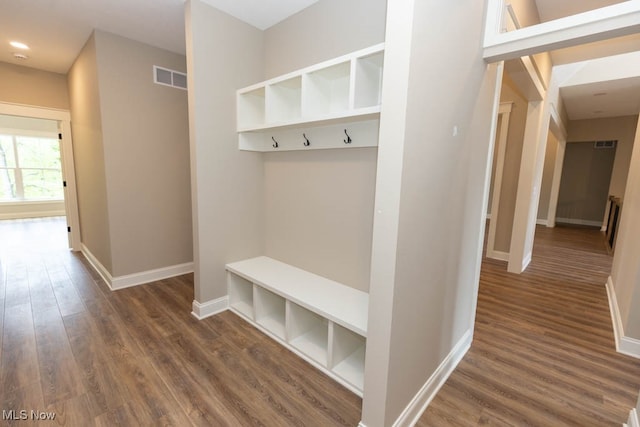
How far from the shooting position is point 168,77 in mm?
3377

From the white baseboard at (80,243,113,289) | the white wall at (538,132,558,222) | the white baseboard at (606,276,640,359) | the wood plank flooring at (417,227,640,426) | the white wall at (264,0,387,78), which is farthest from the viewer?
the white wall at (538,132,558,222)

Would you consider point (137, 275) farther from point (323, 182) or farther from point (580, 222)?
point (580, 222)

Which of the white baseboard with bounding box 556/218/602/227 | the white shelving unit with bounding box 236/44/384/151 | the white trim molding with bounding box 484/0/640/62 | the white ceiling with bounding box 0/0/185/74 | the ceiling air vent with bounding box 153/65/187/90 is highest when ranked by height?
the white ceiling with bounding box 0/0/185/74

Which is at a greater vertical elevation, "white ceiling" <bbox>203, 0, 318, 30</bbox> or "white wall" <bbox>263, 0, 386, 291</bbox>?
"white ceiling" <bbox>203, 0, 318, 30</bbox>

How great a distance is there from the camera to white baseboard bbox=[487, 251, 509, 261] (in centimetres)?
460

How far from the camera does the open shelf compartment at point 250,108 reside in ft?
8.76

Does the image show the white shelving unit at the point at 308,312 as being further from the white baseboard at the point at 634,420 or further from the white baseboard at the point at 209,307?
the white baseboard at the point at 634,420

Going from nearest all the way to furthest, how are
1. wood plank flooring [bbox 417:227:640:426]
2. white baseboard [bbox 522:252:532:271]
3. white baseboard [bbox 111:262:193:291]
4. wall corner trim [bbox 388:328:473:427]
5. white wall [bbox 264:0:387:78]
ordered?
wall corner trim [bbox 388:328:473:427] → wood plank flooring [bbox 417:227:640:426] → white wall [bbox 264:0:387:78] → white baseboard [bbox 111:262:193:291] → white baseboard [bbox 522:252:532:271]

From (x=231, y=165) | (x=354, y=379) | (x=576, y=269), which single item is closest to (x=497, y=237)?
(x=576, y=269)

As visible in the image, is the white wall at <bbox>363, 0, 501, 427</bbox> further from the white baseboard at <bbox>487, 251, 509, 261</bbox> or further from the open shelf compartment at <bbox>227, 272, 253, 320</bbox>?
the white baseboard at <bbox>487, 251, 509, 261</bbox>

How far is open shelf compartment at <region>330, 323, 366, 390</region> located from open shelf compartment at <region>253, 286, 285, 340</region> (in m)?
0.59

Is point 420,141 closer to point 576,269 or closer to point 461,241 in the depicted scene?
point 461,241

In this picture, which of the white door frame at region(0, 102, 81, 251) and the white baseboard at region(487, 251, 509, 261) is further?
the white baseboard at region(487, 251, 509, 261)

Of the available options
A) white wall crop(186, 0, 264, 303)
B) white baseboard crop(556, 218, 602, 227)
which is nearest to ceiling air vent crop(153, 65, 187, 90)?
white wall crop(186, 0, 264, 303)
